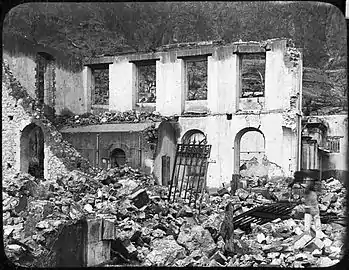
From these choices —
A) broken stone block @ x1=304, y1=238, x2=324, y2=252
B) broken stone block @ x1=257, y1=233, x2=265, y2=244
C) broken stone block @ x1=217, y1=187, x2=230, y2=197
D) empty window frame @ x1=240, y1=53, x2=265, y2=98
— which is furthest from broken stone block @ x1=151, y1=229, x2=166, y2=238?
empty window frame @ x1=240, y1=53, x2=265, y2=98

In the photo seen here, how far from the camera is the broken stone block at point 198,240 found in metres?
6.77

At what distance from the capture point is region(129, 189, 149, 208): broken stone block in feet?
28.4

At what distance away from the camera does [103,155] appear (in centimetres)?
1439

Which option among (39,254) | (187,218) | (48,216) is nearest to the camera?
(39,254)

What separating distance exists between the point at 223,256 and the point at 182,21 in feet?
60.8

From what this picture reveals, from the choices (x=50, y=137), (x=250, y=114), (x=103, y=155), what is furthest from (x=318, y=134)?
(x=50, y=137)

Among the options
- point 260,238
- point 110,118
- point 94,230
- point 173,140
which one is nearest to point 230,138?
point 173,140

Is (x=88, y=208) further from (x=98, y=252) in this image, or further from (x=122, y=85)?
(x=122, y=85)

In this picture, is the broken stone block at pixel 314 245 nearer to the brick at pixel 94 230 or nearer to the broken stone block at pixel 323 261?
the broken stone block at pixel 323 261

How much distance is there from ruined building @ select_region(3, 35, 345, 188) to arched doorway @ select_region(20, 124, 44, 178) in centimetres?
10

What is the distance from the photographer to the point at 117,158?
1449 cm

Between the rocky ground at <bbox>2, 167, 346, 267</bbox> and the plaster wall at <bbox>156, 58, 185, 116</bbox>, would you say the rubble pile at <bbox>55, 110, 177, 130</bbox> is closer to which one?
the plaster wall at <bbox>156, 58, 185, 116</bbox>

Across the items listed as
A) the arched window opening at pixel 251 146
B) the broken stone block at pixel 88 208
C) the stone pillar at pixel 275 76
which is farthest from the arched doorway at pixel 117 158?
the arched window opening at pixel 251 146

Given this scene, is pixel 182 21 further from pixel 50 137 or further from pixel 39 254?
pixel 39 254
